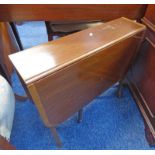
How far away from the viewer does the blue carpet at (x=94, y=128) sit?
1.14 metres

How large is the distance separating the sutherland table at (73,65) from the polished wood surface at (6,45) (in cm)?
Result: 68

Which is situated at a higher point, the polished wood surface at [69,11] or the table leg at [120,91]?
the polished wood surface at [69,11]

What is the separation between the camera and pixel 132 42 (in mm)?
984

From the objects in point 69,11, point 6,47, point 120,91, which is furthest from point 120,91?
point 6,47

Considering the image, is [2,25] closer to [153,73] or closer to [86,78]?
[86,78]

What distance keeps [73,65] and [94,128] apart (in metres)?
0.67

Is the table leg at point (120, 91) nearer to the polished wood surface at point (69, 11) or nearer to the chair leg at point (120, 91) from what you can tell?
the chair leg at point (120, 91)

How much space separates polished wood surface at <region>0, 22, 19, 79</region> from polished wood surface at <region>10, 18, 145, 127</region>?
724 mm

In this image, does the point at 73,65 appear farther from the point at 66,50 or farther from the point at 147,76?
the point at 147,76

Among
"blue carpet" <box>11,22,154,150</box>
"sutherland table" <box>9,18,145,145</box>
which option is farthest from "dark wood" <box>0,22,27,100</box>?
"sutherland table" <box>9,18,145,145</box>

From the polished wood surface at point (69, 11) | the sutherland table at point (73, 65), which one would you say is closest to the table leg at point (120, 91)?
the sutherland table at point (73, 65)

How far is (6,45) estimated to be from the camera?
155 cm

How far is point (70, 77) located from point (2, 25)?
1.11 m

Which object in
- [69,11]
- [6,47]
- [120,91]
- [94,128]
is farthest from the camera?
[6,47]
